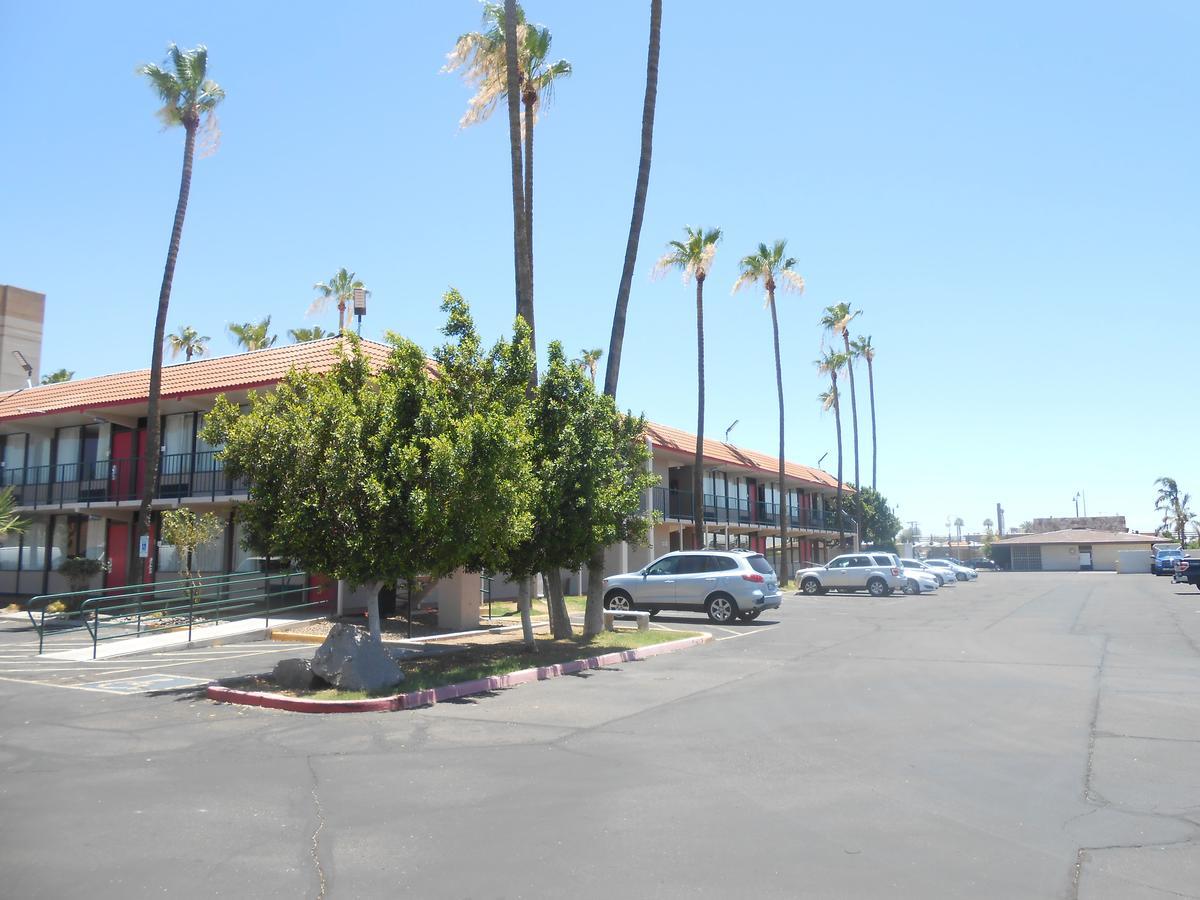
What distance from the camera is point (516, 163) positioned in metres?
18.5

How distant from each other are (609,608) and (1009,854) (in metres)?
18.2

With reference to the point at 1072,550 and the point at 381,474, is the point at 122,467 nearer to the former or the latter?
the point at 381,474

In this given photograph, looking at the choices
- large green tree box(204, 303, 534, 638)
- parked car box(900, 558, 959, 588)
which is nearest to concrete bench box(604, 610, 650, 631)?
large green tree box(204, 303, 534, 638)

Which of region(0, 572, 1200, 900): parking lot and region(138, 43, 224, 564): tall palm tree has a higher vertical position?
region(138, 43, 224, 564): tall palm tree

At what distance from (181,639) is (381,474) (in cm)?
857

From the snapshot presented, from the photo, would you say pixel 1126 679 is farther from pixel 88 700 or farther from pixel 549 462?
pixel 88 700

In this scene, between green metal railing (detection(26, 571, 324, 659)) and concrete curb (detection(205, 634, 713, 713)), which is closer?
concrete curb (detection(205, 634, 713, 713))

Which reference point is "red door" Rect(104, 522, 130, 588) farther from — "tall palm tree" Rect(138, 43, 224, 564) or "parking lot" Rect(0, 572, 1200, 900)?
"parking lot" Rect(0, 572, 1200, 900)

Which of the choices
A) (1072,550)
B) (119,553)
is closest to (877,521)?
(1072,550)

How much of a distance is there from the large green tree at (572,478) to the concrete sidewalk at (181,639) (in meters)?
6.69

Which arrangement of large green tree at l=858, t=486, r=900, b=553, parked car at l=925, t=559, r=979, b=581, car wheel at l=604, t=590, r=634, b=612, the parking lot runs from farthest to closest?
large green tree at l=858, t=486, r=900, b=553 < parked car at l=925, t=559, r=979, b=581 < car wheel at l=604, t=590, r=634, b=612 < the parking lot

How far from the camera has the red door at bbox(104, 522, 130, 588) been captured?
93.0ft

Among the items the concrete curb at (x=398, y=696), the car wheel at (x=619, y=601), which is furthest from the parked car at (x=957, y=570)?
the concrete curb at (x=398, y=696)

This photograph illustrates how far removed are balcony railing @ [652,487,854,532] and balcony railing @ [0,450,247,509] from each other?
1481 centimetres
